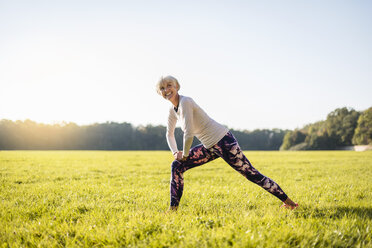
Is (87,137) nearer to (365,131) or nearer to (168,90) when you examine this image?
(365,131)

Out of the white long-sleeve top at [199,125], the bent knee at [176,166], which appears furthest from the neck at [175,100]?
the bent knee at [176,166]

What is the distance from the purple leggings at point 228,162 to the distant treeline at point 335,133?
305ft

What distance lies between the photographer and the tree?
76981 mm

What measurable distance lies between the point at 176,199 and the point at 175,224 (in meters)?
1.06

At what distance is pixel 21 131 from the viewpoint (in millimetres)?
83938

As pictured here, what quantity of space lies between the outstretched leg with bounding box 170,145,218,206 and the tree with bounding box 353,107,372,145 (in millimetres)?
92334

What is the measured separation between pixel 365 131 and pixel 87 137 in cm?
10219

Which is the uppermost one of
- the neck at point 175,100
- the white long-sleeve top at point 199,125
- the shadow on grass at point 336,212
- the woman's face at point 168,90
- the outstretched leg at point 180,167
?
the woman's face at point 168,90

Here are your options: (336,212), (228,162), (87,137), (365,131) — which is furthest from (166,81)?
(87,137)

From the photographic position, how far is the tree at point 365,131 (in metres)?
77.0

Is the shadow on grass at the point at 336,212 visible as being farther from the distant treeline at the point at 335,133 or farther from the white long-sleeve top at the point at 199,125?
the distant treeline at the point at 335,133

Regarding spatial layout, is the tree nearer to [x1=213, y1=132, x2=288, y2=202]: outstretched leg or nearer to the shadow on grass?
the shadow on grass

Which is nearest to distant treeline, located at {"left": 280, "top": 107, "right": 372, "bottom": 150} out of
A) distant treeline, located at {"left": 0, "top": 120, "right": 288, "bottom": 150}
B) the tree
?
the tree

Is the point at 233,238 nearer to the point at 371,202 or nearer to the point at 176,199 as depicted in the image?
the point at 176,199
